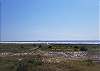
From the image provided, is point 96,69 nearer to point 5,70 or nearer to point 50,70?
point 50,70

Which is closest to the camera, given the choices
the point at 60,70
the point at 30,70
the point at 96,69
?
the point at 30,70

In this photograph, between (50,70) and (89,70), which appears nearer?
(50,70)

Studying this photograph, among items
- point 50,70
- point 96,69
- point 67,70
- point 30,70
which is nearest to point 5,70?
point 30,70

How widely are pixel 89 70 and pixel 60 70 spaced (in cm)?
267

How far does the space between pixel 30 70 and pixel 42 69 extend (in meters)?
1.52

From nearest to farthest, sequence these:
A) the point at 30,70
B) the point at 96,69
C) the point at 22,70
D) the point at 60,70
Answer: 1. the point at 22,70
2. the point at 30,70
3. the point at 60,70
4. the point at 96,69

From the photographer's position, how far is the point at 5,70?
1795 cm

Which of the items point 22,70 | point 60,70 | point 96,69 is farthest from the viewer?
point 96,69

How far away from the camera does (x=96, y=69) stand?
20203 millimetres

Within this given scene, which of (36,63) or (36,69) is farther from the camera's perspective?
(36,63)

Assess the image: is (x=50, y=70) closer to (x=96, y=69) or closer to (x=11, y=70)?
(x=11, y=70)

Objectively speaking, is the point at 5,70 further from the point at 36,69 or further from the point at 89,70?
the point at 89,70

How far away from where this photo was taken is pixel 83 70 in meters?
19.3

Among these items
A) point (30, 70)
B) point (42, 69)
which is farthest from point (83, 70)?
point (30, 70)
